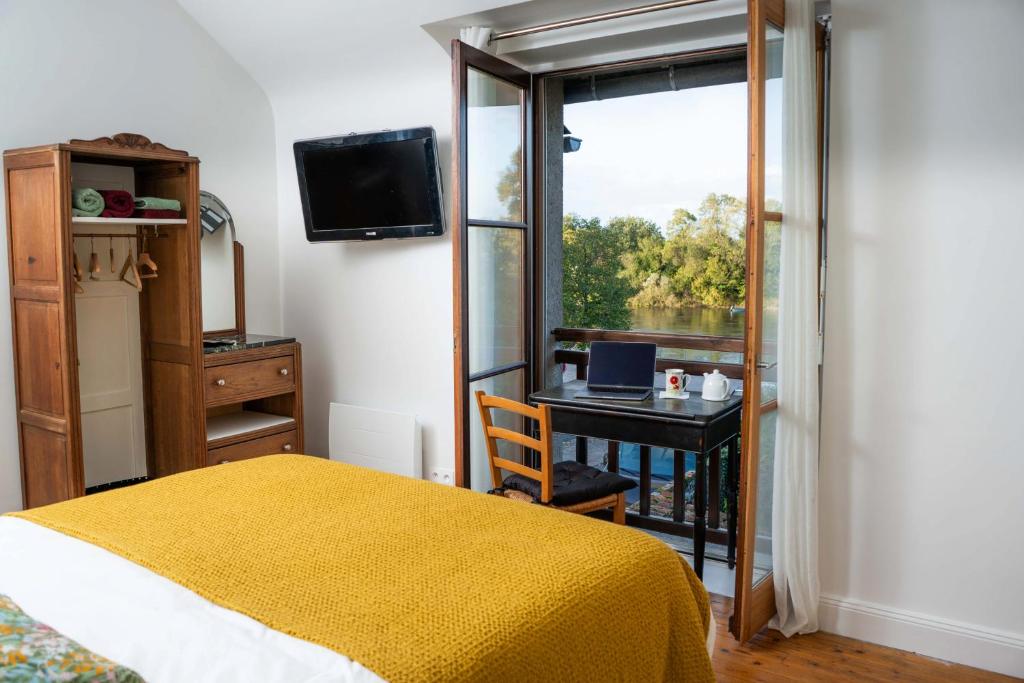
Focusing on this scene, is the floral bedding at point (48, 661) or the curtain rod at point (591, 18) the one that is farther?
the curtain rod at point (591, 18)

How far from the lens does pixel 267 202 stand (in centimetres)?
456

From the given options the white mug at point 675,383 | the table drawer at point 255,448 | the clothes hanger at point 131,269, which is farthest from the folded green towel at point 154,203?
the white mug at point 675,383

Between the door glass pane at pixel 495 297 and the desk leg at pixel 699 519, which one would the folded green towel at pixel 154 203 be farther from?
the desk leg at pixel 699 519

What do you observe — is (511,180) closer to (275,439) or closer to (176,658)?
(275,439)

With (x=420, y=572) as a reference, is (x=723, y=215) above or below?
above

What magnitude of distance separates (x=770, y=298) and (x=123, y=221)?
2582mm

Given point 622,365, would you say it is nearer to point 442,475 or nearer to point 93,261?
A: point 442,475

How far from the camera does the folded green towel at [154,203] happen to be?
355cm

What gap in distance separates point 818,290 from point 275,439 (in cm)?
262

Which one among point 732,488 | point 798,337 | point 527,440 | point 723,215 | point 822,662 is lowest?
point 822,662

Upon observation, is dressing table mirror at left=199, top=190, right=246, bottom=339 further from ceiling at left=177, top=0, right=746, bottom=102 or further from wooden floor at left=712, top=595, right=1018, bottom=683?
wooden floor at left=712, top=595, right=1018, bottom=683

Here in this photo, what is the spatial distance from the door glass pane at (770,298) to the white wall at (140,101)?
2.84 m

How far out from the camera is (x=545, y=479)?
2.92 m

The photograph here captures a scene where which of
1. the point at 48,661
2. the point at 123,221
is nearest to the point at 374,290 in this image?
the point at 123,221
